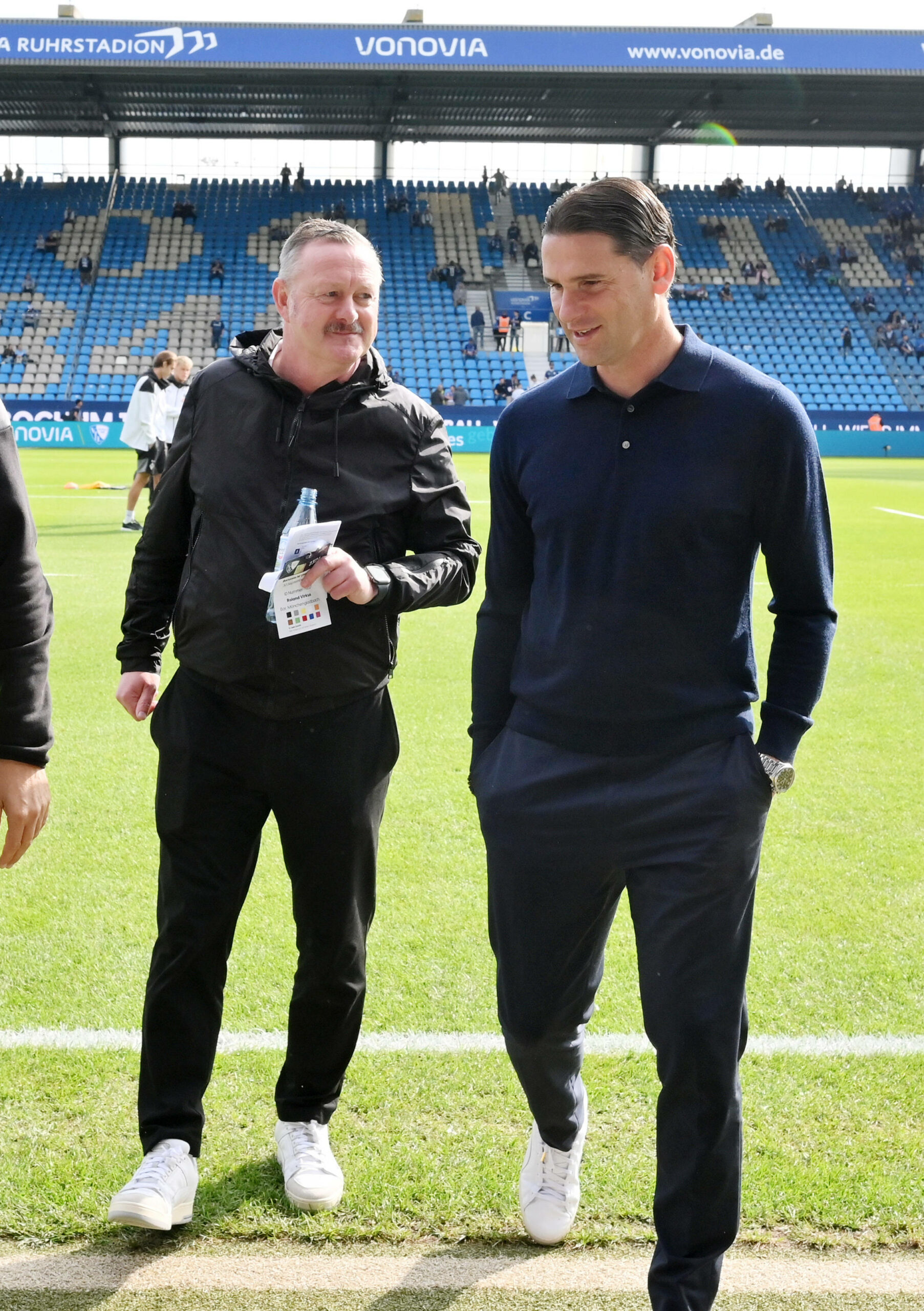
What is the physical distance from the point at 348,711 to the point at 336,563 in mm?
397

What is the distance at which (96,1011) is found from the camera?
3488mm

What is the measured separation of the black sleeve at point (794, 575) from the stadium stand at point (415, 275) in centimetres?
3415

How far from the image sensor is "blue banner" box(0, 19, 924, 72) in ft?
108

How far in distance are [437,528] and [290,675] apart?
0.50 m

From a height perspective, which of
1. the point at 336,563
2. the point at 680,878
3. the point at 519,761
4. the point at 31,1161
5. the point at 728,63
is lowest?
the point at 31,1161

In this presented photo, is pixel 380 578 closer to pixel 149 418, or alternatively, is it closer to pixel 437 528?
pixel 437 528

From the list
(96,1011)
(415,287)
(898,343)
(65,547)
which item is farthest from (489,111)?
(96,1011)

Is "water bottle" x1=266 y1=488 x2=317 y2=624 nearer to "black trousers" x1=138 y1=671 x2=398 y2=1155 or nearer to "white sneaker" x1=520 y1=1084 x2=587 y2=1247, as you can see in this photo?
"black trousers" x1=138 y1=671 x2=398 y2=1155

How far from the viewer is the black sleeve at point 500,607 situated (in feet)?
8.04

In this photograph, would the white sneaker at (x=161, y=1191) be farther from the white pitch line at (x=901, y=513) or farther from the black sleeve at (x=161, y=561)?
the white pitch line at (x=901, y=513)

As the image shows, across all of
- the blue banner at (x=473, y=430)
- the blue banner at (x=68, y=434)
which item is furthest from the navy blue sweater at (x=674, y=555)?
the blue banner at (x=68, y=434)

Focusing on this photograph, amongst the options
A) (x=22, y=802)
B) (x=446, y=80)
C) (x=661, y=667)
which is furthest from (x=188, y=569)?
(x=446, y=80)

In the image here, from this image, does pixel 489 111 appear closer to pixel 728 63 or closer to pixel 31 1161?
pixel 728 63

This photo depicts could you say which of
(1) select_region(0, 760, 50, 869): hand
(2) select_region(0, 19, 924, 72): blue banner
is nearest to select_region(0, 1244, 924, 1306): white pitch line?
(1) select_region(0, 760, 50, 869): hand
